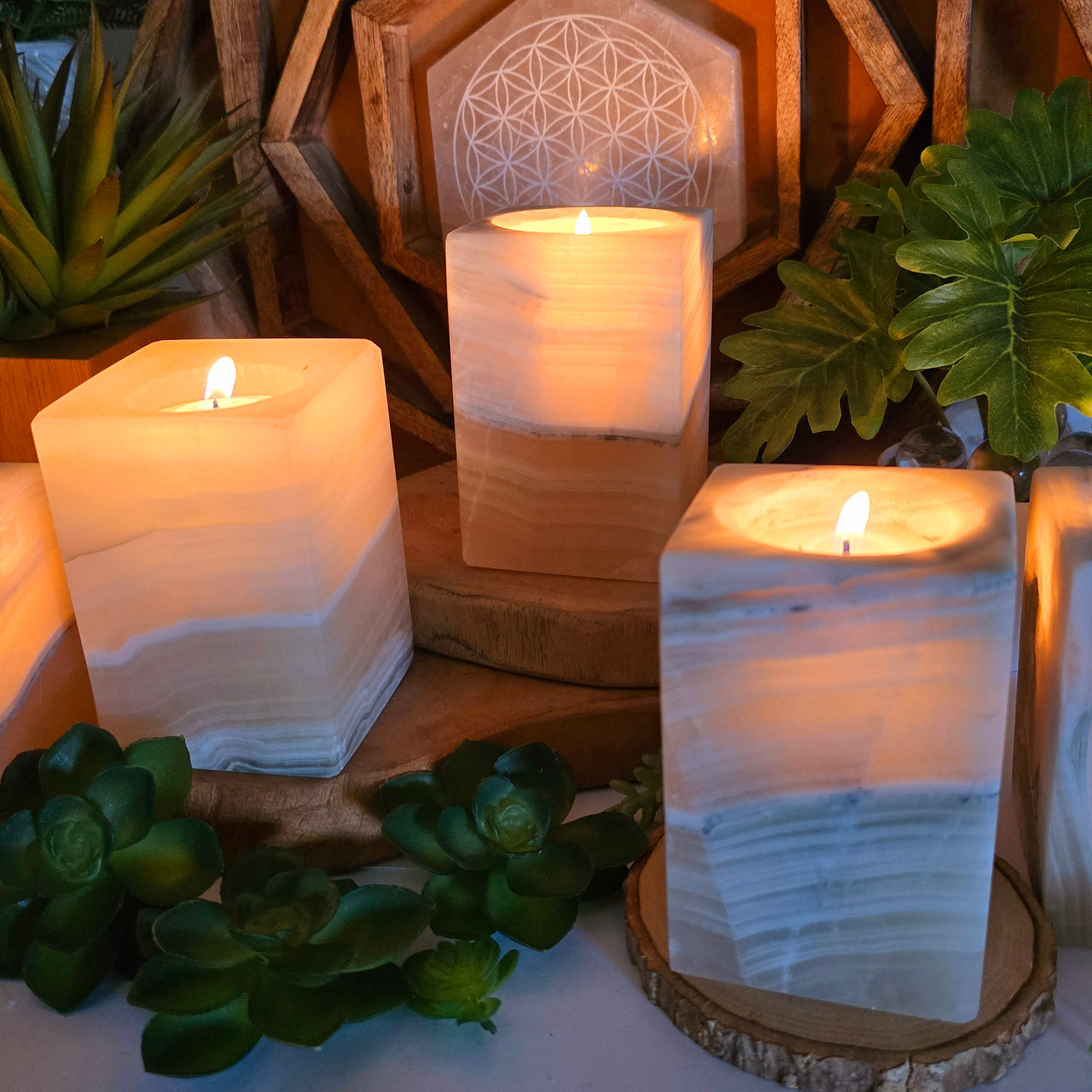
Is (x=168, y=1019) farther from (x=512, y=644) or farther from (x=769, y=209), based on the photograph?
(x=769, y=209)

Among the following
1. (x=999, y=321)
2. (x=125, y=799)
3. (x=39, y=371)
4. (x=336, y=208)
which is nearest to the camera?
(x=125, y=799)

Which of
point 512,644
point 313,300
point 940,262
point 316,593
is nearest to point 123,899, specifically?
point 316,593

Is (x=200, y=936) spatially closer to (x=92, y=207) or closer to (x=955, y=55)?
(x=92, y=207)

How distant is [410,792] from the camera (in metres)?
0.75

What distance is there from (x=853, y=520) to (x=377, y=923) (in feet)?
1.12

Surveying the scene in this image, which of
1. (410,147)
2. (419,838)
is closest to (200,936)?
(419,838)

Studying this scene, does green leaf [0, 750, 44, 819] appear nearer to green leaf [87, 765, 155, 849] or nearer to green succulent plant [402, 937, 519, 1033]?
green leaf [87, 765, 155, 849]

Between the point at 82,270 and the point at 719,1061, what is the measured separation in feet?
2.46

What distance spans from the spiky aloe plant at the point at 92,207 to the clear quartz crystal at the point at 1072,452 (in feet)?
2.44

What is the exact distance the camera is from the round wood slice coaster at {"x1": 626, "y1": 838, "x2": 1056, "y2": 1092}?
57 cm

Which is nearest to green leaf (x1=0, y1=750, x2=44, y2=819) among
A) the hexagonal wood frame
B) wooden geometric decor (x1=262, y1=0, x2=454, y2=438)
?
wooden geometric decor (x1=262, y1=0, x2=454, y2=438)

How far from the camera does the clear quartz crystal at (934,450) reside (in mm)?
923

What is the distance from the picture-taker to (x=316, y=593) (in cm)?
72

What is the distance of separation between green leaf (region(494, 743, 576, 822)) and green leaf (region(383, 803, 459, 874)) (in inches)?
2.2
